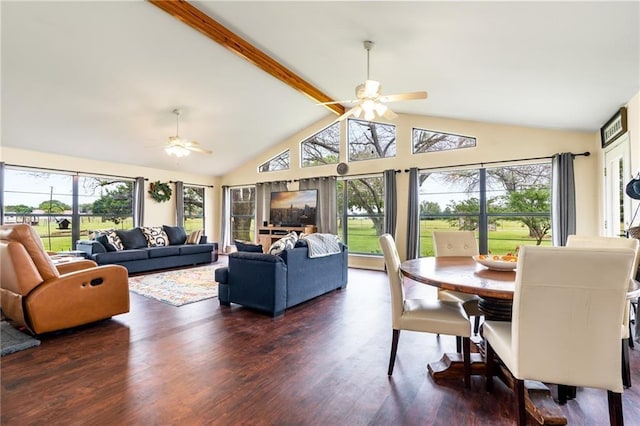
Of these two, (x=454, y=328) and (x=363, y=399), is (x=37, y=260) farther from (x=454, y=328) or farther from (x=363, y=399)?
(x=454, y=328)

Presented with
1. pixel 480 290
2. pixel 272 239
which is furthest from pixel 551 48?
pixel 272 239

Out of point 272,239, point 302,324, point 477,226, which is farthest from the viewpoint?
point 272,239

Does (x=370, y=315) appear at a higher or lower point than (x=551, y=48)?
lower

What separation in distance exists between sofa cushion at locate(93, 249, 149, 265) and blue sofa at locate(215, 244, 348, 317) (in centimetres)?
293

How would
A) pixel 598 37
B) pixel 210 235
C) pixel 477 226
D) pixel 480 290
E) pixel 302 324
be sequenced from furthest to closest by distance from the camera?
pixel 210 235
pixel 477 226
pixel 302 324
pixel 598 37
pixel 480 290

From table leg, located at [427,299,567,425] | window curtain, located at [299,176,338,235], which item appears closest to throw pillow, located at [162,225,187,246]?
window curtain, located at [299,176,338,235]

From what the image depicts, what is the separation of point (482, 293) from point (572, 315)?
1.27ft

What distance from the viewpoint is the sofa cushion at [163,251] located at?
20.5 feet

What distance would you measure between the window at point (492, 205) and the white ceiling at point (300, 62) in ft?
3.27

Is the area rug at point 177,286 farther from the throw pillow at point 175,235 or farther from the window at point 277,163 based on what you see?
the window at point 277,163

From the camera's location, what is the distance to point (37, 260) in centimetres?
292

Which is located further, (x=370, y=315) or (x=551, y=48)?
(x=370, y=315)

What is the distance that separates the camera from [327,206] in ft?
→ 23.9

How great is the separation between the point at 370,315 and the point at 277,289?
1137mm
